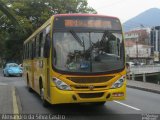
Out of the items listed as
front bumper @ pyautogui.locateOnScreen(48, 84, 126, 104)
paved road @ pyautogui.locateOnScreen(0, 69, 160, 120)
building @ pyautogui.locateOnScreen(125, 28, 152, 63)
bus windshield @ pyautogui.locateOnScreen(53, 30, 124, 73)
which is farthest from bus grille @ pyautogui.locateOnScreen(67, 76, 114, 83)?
building @ pyautogui.locateOnScreen(125, 28, 152, 63)

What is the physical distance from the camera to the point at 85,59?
12.2 meters

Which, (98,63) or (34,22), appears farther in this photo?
(34,22)

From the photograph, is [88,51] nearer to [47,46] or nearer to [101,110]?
[47,46]

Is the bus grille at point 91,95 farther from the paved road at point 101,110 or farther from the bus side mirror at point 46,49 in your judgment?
the bus side mirror at point 46,49

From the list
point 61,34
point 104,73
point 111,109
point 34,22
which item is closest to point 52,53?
point 61,34

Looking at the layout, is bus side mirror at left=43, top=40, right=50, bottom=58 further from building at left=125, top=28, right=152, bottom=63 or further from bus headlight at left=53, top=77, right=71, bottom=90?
building at left=125, top=28, right=152, bottom=63

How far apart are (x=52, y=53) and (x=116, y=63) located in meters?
A: 1.90

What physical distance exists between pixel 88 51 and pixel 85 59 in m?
0.28

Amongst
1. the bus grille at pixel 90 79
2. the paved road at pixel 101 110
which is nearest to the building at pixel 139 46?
the paved road at pixel 101 110

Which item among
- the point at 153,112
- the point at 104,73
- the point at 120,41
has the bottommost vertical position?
the point at 153,112

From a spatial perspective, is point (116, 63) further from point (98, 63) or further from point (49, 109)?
point (49, 109)

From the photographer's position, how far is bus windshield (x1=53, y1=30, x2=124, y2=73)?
12.1m

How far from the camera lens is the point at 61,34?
1237 cm

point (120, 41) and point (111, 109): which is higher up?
point (120, 41)
